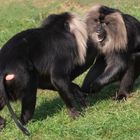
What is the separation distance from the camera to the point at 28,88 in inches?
235

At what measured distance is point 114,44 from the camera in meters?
6.66

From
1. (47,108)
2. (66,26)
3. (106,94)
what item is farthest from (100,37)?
(47,108)

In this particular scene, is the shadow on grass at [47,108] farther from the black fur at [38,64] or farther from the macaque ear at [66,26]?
the macaque ear at [66,26]

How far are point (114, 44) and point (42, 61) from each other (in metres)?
1.03

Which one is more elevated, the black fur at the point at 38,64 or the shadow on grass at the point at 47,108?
the black fur at the point at 38,64

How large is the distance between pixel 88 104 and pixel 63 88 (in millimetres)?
741

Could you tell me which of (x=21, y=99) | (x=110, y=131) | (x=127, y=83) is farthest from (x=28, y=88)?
(x=127, y=83)

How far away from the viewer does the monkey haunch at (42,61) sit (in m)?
5.89

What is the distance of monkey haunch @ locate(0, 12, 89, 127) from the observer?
5.89 metres

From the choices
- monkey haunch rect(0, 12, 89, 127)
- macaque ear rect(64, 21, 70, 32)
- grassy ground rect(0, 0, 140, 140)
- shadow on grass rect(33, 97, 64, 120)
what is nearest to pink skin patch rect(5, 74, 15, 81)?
monkey haunch rect(0, 12, 89, 127)

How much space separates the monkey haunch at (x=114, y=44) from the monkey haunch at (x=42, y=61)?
0.34m

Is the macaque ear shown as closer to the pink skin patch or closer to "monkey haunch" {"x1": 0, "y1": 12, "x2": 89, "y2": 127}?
"monkey haunch" {"x1": 0, "y1": 12, "x2": 89, "y2": 127}

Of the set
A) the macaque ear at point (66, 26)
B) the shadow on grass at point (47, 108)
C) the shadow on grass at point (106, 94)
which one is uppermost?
the macaque ear at point (66, 26)

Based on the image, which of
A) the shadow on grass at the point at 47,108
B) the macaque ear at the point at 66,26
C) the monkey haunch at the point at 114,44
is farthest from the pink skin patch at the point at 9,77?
the monkey haunch at the point at 114,44
